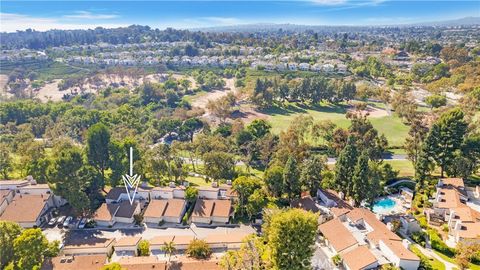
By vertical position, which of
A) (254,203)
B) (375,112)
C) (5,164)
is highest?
(375,112)

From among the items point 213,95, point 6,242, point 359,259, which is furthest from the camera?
point 213,95

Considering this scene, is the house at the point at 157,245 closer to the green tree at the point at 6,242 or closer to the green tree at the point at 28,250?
the green tree at the point at 28,250

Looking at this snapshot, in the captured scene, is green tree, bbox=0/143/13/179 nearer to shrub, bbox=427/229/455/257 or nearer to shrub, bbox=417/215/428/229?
shrub, bbox=417/215/428/229

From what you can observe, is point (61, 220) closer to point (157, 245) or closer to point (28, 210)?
point (28, 210)

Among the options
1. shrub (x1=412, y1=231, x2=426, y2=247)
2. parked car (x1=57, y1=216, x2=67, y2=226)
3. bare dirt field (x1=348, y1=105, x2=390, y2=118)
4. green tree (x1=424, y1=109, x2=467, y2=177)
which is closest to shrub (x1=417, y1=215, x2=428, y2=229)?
shrub (x1=412, y1=231, x2=426, y2=247)

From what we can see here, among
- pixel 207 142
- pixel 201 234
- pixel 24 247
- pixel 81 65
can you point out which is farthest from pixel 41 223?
pixel 81 65

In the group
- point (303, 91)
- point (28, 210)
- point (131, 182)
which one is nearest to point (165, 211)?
point (131, 182)

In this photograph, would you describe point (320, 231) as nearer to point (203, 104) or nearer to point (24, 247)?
point (24, 247)
